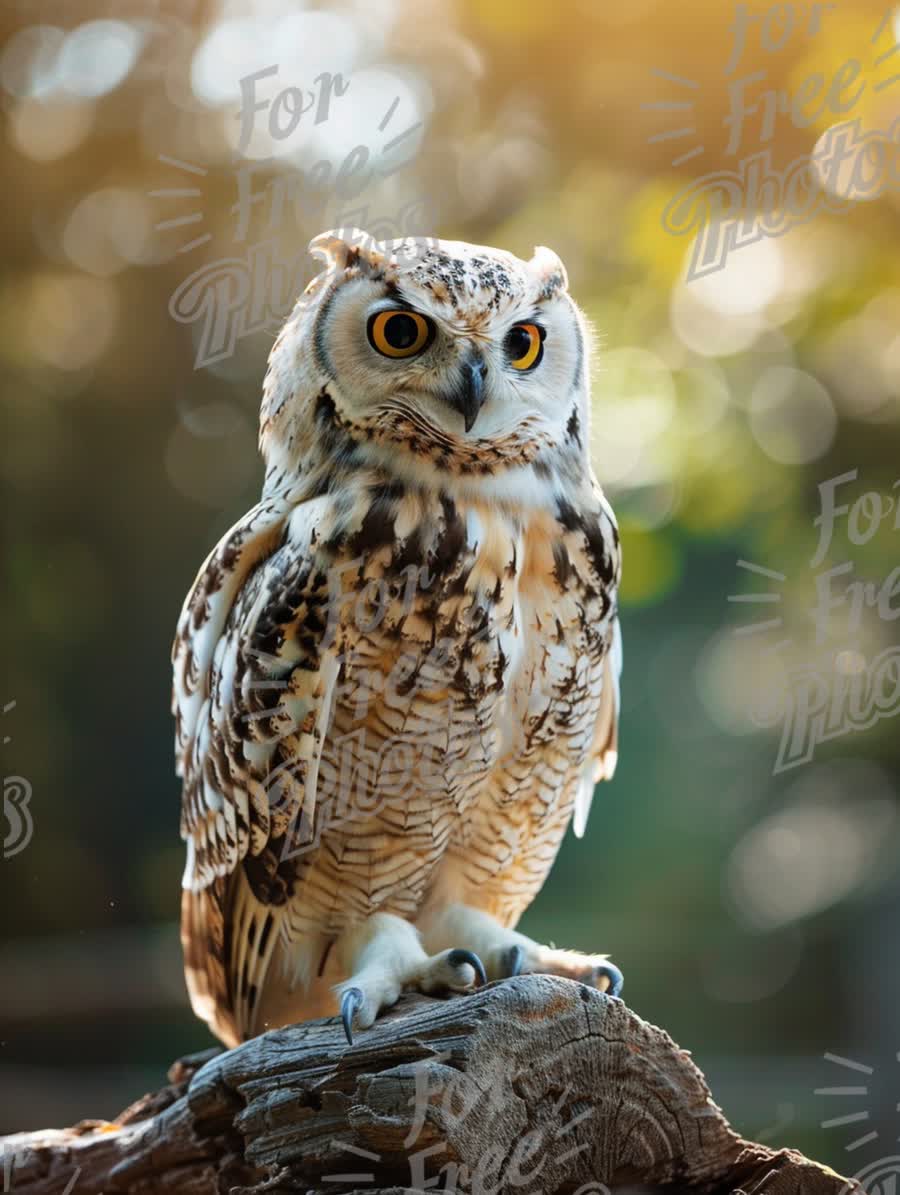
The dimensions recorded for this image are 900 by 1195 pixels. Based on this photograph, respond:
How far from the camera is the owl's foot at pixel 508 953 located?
4.03ft

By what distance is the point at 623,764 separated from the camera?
7.98ft

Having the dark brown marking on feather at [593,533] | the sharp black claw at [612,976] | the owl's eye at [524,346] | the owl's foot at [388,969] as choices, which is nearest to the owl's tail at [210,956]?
the owl's foot at [388,969]

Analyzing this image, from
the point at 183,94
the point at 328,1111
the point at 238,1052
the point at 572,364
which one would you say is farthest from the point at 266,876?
the point at 183,94

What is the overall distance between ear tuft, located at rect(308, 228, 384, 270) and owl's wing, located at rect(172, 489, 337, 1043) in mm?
267

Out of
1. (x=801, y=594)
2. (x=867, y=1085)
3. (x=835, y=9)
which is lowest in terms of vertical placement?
(x=867, y=1085)

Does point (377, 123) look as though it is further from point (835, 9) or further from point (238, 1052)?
point (238, 1052)

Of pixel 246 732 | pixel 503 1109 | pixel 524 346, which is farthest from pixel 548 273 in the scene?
pixel 503 1109

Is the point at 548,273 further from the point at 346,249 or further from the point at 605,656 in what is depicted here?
the point at 605,656

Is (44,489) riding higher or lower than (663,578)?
higher

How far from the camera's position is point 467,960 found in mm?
1151

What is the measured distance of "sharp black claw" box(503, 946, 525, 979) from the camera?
1.26 meters

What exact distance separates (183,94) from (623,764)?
1561mm

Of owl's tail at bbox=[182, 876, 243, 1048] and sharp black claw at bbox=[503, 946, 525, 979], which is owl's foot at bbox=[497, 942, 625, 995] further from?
owl's tail at bbox=[182, 876, 243, 1048]

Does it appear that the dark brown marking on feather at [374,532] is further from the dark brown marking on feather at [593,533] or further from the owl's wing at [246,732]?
the dark brown marking on feather at [593,533]
